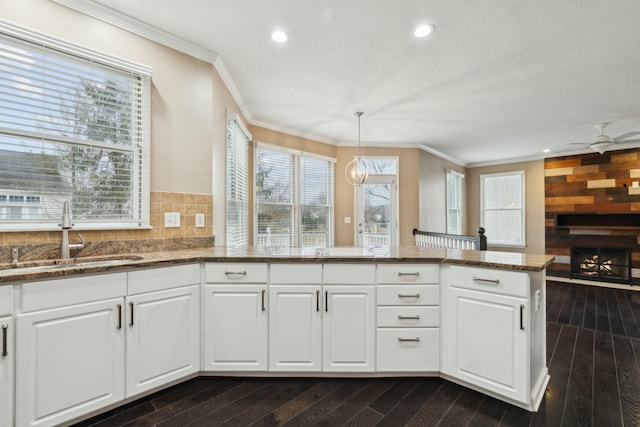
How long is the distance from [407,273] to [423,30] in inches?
75.7

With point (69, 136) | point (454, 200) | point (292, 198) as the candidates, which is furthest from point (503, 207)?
point (69, 136)

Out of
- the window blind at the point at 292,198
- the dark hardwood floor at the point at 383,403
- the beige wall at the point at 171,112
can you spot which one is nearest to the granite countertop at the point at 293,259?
the beige wall at the point at 171,112

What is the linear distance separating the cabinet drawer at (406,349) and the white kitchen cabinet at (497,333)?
0.09m

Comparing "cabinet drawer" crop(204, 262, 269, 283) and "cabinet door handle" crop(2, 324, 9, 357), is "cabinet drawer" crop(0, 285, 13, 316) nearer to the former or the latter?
"cabinet door handle" crop(2, 324, 9, 357)

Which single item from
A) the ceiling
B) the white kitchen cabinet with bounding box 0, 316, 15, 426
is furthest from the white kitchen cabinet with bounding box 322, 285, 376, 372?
the ceiling

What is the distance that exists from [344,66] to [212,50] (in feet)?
4.12

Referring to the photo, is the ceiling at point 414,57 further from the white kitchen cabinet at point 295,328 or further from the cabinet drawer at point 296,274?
the white kitchen cabinet at point 295,328

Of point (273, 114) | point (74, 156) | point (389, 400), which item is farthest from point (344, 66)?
point (389, 400)

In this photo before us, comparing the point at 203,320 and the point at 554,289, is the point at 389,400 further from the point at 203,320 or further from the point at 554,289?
the point at 554,289

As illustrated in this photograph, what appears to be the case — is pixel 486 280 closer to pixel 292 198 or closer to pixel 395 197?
pixel 292 198

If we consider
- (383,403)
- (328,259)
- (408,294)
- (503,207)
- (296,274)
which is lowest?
(383,403)

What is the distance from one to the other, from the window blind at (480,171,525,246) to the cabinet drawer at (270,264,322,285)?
22.1 ft

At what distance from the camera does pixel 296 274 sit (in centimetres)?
215

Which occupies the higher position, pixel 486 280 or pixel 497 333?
pixel 486 280
